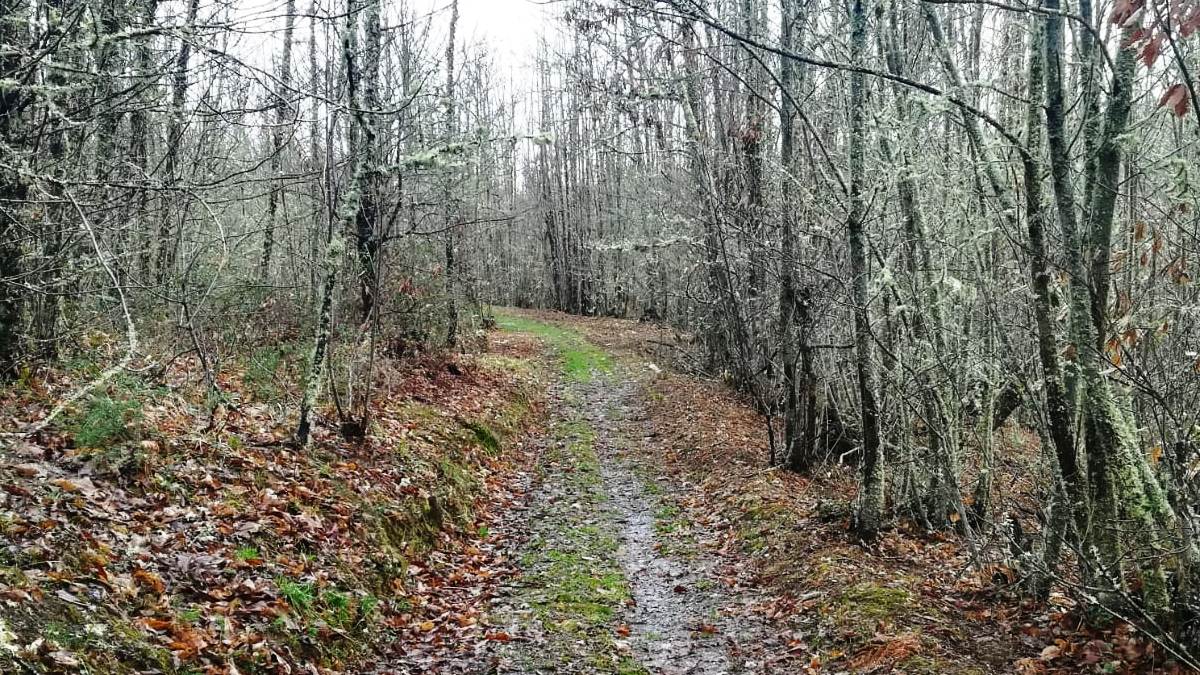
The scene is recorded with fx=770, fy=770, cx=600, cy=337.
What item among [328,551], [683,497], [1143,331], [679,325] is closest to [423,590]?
[328,551]

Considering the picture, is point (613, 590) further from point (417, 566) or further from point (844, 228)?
point (844, 228)

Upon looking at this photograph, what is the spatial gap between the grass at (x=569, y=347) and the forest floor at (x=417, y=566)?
37.4 ft

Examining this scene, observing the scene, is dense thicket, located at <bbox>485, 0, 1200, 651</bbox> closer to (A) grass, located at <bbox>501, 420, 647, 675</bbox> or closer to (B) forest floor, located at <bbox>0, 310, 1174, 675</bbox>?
(B) forest floor, located at <bbox>0, 310, 1174, 675</bbox>

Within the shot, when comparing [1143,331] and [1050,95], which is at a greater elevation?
[1050,95]

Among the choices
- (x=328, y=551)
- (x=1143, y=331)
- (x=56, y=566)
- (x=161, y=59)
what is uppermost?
(x=161, y=59)

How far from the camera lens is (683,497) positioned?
35.3 ft

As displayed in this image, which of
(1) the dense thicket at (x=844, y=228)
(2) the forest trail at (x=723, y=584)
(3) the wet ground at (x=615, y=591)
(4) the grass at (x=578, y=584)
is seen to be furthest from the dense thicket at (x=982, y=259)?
(4) the grass at (x=578, y=584)

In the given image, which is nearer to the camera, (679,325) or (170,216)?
(170,216)

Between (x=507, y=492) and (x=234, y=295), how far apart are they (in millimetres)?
4801

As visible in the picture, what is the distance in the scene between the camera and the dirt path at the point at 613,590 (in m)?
6.02

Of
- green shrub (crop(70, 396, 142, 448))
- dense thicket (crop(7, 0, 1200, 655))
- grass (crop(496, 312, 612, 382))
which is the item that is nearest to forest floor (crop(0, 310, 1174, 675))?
green shrub (crop(70, 396, 142, 448))

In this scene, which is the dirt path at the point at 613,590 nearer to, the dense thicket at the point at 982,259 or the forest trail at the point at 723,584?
the forest trail at the point at 723,584

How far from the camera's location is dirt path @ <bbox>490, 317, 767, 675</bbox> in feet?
19.8

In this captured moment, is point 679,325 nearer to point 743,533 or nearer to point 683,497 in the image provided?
point 683,497
